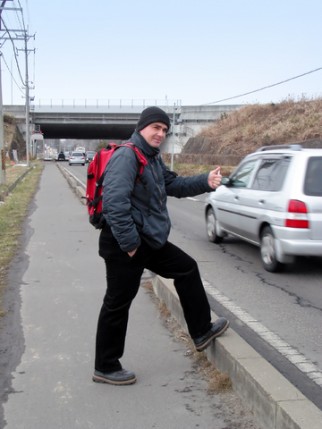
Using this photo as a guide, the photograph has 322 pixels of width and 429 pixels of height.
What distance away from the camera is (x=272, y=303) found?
19.3 ft

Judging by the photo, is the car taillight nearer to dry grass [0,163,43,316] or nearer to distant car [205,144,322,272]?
distant car [205,144,322,272]

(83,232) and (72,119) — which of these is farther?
(72,119)

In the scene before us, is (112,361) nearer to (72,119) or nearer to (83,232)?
(83,232)

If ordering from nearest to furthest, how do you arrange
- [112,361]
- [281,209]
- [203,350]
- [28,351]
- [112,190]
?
[112,190]
[112,361]
[203,350]
[28,351]
[281,209]

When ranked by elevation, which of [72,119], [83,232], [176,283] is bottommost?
[83,232]

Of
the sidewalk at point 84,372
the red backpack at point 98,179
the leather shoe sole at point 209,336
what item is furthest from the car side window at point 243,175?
the red backpack at point 98,179

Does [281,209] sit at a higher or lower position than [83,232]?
higher

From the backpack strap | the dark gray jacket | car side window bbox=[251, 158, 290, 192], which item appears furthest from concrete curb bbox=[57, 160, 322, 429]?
car side window bbox=[251, 158, 290, 192]

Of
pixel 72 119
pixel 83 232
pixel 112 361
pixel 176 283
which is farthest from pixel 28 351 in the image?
pixel 72 119

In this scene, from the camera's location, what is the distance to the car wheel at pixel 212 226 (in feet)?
31.7

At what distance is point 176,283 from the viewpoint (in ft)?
13.0

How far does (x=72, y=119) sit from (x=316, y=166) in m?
61.0

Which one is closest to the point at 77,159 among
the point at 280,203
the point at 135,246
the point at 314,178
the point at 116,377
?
the point at 280,203

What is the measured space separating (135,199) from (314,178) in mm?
4090
